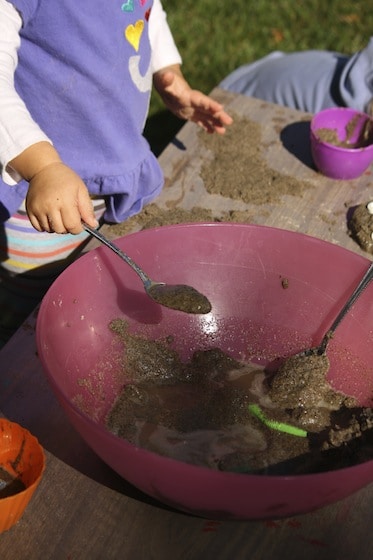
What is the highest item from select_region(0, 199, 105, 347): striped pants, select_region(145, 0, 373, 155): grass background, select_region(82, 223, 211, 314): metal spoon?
select_region(82, 223, 211, 314): metal spoon

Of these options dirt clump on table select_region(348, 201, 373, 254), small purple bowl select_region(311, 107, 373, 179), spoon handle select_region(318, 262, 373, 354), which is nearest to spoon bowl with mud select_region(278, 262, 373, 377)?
spoon handle select_region(318, 262, 373, 354)

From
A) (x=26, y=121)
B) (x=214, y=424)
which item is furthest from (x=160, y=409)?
(x=26, y=121)

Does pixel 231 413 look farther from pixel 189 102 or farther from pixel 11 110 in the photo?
pixel 189 102

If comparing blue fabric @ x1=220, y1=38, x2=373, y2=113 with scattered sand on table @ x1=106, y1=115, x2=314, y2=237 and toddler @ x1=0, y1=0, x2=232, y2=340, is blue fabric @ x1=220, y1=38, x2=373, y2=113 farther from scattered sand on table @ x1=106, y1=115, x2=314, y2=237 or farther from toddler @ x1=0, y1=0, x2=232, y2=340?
toddler @ x1=0, y1=0, x2=232, y2=340

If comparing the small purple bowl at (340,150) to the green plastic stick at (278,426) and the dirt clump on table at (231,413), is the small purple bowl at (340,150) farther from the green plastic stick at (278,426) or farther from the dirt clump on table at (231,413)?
the green plastic stick at (278,426)

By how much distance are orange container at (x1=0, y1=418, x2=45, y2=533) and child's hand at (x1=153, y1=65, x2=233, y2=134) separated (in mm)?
902

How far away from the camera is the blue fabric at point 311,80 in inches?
79.8

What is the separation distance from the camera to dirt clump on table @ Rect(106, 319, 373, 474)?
1.01 meters

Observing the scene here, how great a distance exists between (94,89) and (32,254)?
0.39 meters

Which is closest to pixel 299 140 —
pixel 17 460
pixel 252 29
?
pixel 17 460

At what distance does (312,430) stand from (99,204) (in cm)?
73

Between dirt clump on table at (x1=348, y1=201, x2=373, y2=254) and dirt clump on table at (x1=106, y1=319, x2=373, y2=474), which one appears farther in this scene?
dirt clump on table at (x1=348, y1=201, x2=373, y2=254)

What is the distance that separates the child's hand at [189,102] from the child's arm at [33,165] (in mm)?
464

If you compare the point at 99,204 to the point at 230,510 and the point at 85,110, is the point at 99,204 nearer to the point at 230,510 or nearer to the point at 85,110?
the point at 85,110
